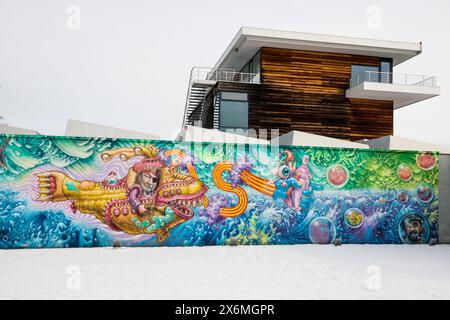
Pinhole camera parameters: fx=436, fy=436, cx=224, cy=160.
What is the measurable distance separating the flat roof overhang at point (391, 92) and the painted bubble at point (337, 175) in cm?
1299

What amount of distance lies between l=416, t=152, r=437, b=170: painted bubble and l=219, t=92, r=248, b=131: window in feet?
37.9

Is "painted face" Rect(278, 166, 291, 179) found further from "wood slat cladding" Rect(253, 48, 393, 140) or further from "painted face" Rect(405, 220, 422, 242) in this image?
"wood slat cladding" Rect(253, 48, 393, 140)

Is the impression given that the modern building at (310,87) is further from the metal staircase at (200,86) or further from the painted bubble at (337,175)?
the painted bubble at (337,175)

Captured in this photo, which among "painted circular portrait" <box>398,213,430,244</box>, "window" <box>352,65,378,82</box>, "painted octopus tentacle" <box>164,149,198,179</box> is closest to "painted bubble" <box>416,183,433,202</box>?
"painted circular portrait" <box>398,213,430,244</box>

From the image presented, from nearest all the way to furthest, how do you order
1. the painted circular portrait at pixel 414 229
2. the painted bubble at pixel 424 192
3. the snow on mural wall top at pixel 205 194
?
the snow on mural wall top at pixel 205 194 < the painted circular portrait at pixel 414 229 < the painted bubble at pixel 424 192

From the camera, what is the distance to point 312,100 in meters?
A: 23.5

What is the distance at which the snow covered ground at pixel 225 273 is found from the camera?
6023 mm

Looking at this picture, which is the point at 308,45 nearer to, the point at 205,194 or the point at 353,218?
the point at 353,218

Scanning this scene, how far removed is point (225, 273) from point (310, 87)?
17748mm

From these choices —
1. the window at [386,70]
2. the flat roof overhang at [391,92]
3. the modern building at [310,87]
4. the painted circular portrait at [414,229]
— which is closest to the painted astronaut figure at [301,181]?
the painted circular portrait at [414,229]

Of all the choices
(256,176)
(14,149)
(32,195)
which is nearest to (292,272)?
(256,176)

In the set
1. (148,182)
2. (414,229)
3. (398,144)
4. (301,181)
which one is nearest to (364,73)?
(398,144)
